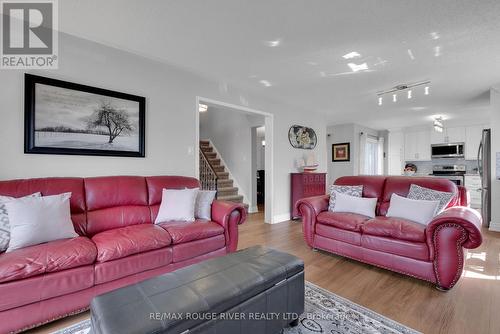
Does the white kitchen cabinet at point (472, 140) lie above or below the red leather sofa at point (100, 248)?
above

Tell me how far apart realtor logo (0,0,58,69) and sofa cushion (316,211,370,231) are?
10.9 feet

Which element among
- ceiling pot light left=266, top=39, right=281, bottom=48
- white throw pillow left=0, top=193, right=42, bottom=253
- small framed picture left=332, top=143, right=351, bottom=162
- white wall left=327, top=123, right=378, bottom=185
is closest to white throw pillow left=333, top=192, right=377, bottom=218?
ceiling pot light left=266, top=39, right=281, bottom=48

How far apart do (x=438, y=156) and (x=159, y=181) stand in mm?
7573

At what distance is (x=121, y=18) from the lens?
2137 millimetres

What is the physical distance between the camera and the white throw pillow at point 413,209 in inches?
93.8

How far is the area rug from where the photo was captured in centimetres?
155

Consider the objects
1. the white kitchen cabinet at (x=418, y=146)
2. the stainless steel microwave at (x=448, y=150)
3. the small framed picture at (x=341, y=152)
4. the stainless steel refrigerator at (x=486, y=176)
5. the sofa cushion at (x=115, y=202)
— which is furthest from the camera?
the small framed picture at (x=341, y=152)

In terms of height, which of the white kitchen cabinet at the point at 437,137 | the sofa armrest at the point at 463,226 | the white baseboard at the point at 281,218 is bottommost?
the white baseboard at the point at 281,218

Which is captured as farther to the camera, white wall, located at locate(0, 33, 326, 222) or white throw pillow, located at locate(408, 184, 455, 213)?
white throw pillow, located at locate(408, 184, 455, 213)

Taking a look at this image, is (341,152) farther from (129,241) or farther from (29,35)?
(29,35)

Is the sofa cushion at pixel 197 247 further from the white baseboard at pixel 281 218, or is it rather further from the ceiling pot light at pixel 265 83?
the ceiling pot light at pixel 265 83

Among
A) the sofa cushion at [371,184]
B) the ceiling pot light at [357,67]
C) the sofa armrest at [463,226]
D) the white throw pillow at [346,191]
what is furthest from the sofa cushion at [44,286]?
the ceiling pot light at [357,67]

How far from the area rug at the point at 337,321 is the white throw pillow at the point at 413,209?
1.21 meters

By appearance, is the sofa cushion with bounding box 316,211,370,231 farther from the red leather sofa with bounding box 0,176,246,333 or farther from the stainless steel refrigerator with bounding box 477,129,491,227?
the stainless steel refrigerator with bounding box 477,129,491,227
